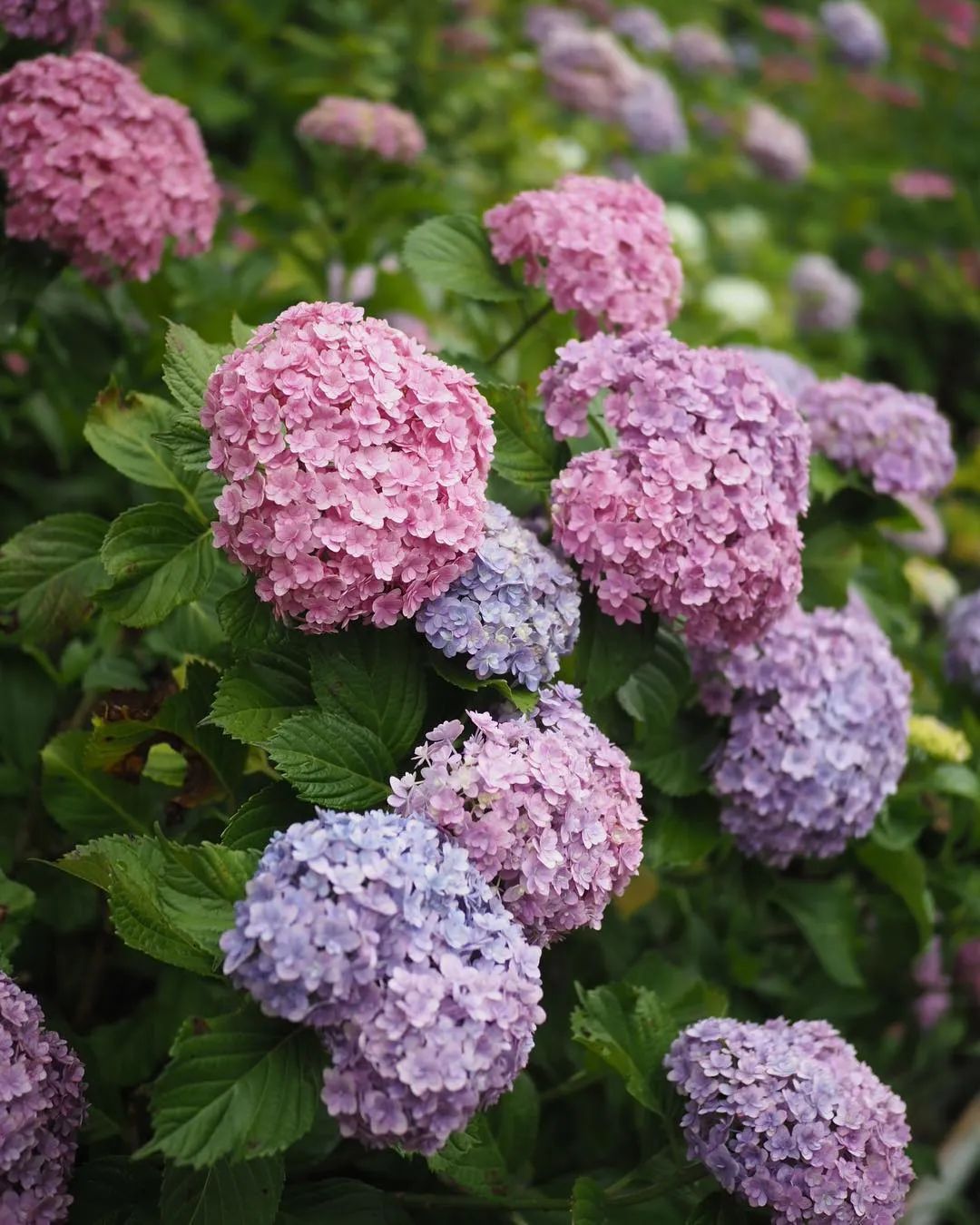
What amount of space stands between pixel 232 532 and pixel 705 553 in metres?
0.50

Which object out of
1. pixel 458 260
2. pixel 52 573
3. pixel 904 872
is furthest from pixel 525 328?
pixel 904 872

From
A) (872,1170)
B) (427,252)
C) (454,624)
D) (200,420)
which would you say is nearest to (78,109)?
(427,252)

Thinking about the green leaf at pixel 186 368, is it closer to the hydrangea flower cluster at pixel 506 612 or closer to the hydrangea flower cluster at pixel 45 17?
the hydrangea flower cluster at pixel 506 612

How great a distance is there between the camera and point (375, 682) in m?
1.22

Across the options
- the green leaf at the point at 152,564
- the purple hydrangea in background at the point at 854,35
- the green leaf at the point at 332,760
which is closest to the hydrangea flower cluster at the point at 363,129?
the green leaf at the point at 152,564

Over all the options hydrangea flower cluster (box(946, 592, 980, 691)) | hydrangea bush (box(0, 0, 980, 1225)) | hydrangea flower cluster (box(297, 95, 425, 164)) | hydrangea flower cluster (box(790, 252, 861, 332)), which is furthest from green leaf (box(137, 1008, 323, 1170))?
hydrangea flower cluster (box(790, 252, 861, 332))

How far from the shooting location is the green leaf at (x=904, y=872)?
1.78 metres

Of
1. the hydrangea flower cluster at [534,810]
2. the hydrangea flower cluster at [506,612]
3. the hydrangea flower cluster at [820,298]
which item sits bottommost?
the hydrangea flower cluster at [820,298]

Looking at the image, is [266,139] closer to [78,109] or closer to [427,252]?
[78,109]

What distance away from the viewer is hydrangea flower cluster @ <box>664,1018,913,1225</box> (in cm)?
117

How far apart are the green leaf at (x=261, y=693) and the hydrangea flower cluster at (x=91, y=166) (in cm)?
75

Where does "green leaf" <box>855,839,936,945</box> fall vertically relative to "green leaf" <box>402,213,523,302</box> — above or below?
below

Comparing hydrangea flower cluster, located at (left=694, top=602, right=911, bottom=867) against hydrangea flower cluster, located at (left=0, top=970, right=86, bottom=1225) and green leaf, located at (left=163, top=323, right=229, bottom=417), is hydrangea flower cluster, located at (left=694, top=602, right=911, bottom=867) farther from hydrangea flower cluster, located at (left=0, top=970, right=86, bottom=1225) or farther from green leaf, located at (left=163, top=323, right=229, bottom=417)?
hydrangea flower cluster, located at (left=0, top=970, right=86, bottom=1225)

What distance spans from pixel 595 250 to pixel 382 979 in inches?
36.6
